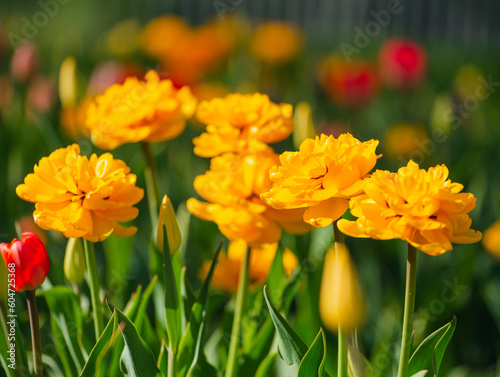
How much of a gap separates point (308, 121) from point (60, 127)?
4.89 feet

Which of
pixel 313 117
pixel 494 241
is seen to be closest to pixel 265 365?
pixel 494 241

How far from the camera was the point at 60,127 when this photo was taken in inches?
92.5

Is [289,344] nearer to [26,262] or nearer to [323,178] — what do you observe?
[323,178]

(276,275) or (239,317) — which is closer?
(239,317)

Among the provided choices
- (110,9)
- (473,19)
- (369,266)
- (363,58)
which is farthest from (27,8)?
(369,266)

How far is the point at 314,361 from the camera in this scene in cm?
78

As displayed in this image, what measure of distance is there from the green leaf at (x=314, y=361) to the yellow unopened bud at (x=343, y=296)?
61mm

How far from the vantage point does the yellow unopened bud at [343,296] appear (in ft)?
2.30

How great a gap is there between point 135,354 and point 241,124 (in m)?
0.39

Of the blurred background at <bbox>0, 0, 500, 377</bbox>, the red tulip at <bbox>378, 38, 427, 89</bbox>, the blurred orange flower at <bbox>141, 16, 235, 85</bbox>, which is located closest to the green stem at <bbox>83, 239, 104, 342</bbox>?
the blurred background at <bbox>0, 0, 500, 377</bbox>

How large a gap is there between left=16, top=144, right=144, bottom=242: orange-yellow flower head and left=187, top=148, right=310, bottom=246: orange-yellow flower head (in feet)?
0.38

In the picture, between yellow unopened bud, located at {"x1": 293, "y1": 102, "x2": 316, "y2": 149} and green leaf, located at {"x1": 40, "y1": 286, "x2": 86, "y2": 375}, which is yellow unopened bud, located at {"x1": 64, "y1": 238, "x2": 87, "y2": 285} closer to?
green leaf, located at {"x1": 40, "y1": 286, "x2": 86, "y2": 375}

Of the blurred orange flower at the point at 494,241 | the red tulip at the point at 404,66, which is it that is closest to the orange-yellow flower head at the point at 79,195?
the blurred orange flower at the point at 494,241

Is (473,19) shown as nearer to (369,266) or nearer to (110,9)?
(110,9)
